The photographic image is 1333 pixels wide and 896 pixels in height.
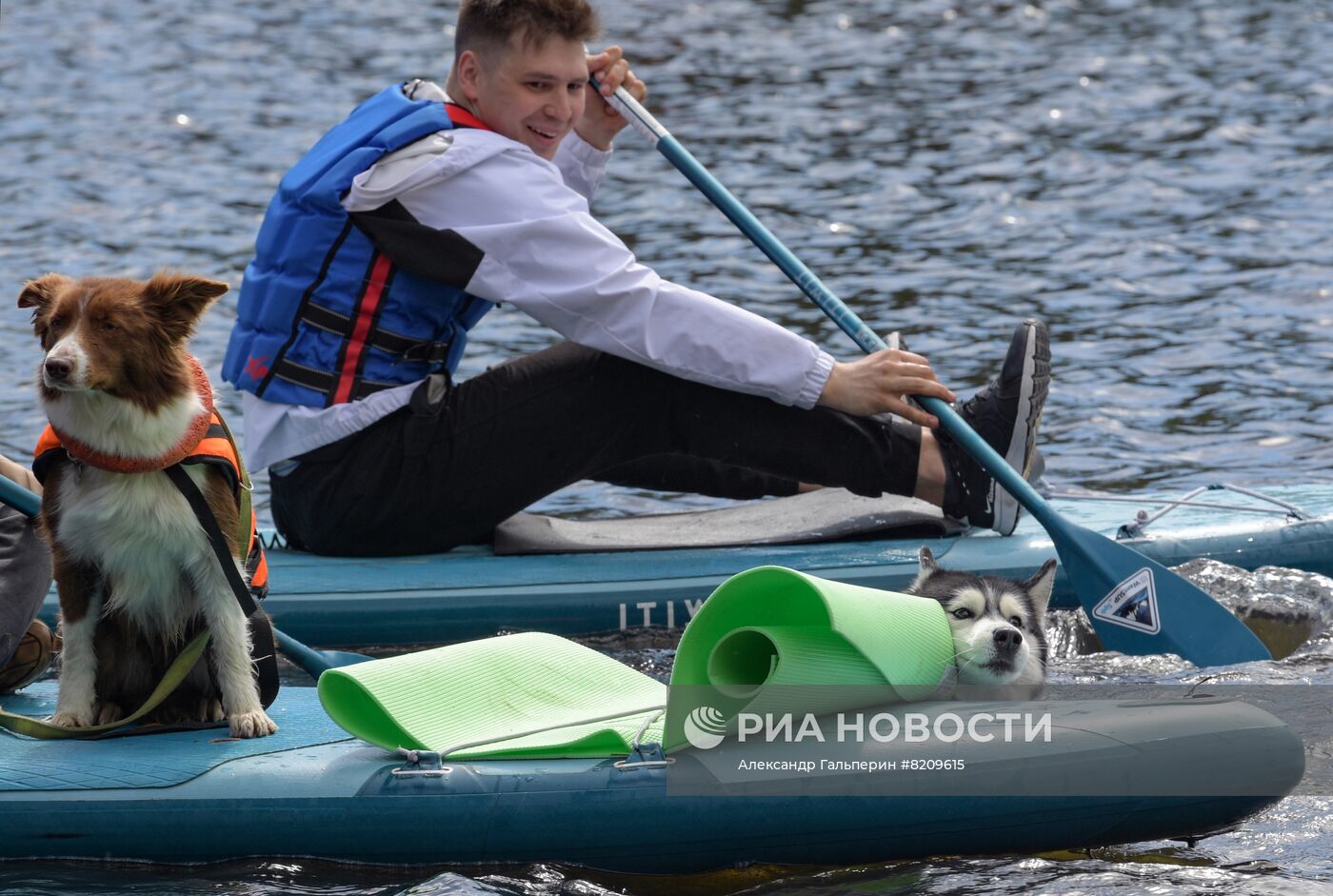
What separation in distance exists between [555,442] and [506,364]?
24 cm

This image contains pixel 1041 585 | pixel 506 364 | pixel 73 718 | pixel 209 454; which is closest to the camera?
pixel 209 454

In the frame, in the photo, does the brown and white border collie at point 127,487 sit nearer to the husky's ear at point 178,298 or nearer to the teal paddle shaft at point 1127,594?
the husky's ear at point 178,298

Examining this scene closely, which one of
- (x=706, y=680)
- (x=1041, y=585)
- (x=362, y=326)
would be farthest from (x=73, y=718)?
(x=1041, y=585)

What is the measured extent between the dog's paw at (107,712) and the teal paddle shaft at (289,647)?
1.07 ft

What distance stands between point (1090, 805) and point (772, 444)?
1503 millimetres

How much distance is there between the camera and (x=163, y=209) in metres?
10.2

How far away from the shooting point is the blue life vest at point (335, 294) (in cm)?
409

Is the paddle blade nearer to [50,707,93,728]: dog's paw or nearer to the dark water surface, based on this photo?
the dark water surface

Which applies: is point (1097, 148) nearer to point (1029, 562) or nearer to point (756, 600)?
point (1029, 562)

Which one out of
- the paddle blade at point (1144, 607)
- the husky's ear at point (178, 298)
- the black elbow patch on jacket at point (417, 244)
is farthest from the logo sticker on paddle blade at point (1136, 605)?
the husky's ear at point (178, 298)

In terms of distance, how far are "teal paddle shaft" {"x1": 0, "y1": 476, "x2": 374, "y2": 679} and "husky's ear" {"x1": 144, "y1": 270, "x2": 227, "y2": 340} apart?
1.96ft

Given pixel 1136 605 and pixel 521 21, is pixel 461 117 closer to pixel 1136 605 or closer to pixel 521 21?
pixel 521 21

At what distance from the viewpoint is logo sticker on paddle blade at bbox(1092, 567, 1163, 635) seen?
4.12 metres

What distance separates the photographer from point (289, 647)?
11.8ft
